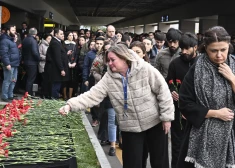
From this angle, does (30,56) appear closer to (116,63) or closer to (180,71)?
(180,71)

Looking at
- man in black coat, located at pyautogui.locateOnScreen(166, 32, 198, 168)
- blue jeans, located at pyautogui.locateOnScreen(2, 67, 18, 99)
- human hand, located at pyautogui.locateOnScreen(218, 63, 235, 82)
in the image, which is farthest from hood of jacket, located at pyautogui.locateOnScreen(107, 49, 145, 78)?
blue jeans, located at pyautogui.locateOnScreen(2, 67, 18, 99)

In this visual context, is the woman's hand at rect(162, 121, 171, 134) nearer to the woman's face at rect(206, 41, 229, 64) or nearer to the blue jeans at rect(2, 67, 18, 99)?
the woman's face at rect(206, 41, 229, 64)

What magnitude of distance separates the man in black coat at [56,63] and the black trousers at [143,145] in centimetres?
663

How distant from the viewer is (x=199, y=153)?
11.4ft

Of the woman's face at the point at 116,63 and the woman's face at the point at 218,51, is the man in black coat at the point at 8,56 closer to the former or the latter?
the woman's face at the point at 116,63

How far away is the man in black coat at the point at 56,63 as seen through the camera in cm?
1118

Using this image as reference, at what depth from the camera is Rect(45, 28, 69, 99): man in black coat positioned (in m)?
11.2

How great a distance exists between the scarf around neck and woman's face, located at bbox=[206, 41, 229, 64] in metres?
0.07

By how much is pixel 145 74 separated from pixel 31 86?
27.2 feet

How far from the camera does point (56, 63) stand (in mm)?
11273

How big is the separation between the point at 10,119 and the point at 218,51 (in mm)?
3158

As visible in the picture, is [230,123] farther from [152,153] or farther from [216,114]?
[152,153]

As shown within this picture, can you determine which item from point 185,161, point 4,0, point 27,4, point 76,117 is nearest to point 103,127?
point 76,117

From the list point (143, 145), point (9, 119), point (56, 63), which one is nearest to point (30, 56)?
point (56, 63)
